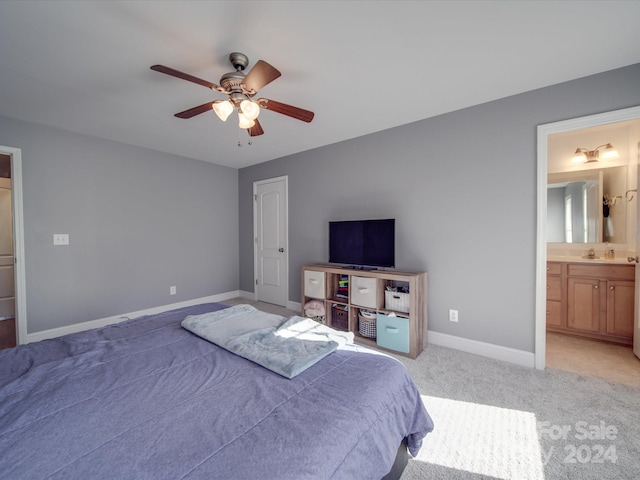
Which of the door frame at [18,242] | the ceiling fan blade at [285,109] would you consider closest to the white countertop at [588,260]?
the ceiling fan blade at [285,109]

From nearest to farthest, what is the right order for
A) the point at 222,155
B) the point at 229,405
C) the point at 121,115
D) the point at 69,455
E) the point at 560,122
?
the point at 69,455
the point at 229,405
the point at 560,122
the point at 121,115
the point at 222,155

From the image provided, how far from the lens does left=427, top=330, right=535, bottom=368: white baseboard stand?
243 cm

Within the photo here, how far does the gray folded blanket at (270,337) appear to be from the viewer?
1293mm

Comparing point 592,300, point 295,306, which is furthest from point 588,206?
point 295,306

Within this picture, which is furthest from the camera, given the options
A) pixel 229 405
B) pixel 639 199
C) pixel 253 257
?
pixel 253 257

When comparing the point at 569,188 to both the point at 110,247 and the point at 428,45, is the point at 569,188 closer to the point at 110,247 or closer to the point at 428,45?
the point at 428,45

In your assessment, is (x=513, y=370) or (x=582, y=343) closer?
(x=513, y=370)

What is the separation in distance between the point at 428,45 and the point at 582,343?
3342mm

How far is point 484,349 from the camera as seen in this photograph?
2.62 metres

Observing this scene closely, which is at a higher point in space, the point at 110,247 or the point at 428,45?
the point at 428,45

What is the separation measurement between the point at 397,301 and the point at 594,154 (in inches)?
118

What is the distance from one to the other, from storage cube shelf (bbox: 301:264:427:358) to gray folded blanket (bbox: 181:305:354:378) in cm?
122

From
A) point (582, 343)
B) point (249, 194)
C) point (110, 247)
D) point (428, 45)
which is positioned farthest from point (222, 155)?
point (582, 343)

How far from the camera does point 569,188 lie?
3.43 meters
